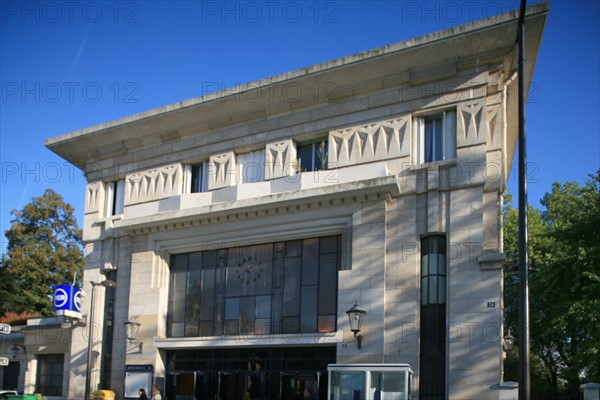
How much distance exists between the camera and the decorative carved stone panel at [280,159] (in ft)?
83.5

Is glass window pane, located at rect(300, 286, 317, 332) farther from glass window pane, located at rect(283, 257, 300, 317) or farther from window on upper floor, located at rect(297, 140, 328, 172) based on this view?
window on upper floor, located at rect(297, 140, 328, 172)

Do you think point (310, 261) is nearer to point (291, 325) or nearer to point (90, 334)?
point (291, 325)

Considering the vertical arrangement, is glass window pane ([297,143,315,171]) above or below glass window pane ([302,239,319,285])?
above

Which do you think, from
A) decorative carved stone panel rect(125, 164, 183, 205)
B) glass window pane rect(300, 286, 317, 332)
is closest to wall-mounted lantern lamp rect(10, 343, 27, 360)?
decorative carved stone panel rect(125, 164, 183, 205)

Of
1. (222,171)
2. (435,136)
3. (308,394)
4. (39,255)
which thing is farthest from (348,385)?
(39,255)

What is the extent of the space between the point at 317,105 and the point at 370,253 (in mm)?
6174

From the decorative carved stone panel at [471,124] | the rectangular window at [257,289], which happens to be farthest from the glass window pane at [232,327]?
the decorative carved stone panel at [471,124]

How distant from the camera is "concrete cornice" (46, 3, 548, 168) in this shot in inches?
855

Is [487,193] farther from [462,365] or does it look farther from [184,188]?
[184,188]

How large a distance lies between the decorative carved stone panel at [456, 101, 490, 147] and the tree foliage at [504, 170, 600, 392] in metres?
4.60

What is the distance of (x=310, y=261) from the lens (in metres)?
24.3

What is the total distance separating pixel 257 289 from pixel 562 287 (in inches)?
429

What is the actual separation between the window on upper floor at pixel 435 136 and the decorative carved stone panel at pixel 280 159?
4.80 meters

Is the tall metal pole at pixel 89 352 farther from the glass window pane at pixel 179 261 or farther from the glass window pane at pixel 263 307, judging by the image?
the glass window pane at pixel 263 307
